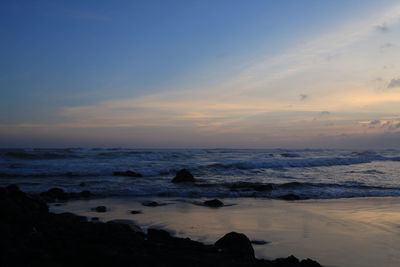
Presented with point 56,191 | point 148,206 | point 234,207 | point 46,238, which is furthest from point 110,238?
point 56,191

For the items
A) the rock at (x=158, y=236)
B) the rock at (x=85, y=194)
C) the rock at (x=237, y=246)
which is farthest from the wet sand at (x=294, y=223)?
the rock at (x=85, y=194)

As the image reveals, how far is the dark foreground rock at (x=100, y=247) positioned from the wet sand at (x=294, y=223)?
698 millimetres

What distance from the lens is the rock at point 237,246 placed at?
479 cm

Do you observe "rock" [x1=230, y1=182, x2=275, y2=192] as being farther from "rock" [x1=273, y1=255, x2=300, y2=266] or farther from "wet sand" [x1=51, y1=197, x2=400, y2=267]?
"rock" [x1=273, y1=255, x2=300, y2=266]

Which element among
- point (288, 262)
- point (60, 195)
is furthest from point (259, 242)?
point (60, 195)

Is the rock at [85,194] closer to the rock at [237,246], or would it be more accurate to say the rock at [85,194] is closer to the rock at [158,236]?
the rock at [158,236]

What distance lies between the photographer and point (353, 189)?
13312mm

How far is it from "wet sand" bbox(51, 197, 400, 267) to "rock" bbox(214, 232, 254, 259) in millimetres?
334

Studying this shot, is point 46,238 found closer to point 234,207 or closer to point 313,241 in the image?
point 313,241

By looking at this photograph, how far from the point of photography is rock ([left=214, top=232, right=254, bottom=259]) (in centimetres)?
479

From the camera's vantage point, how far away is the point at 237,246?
16.0ft

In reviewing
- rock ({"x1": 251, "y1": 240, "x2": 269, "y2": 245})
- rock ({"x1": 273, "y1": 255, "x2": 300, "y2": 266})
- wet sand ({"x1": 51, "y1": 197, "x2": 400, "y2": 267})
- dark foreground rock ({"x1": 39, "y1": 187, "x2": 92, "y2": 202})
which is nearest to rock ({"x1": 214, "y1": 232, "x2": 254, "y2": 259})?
wet sand ({"x1": 51, "y1": 197, "x2": 400, "y2": 267})

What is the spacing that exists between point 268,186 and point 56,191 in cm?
873

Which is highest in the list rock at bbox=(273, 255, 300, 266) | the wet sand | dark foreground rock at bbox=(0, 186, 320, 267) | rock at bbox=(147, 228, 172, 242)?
dark foreground rock at bbox=(0, 186, 320, 267)
